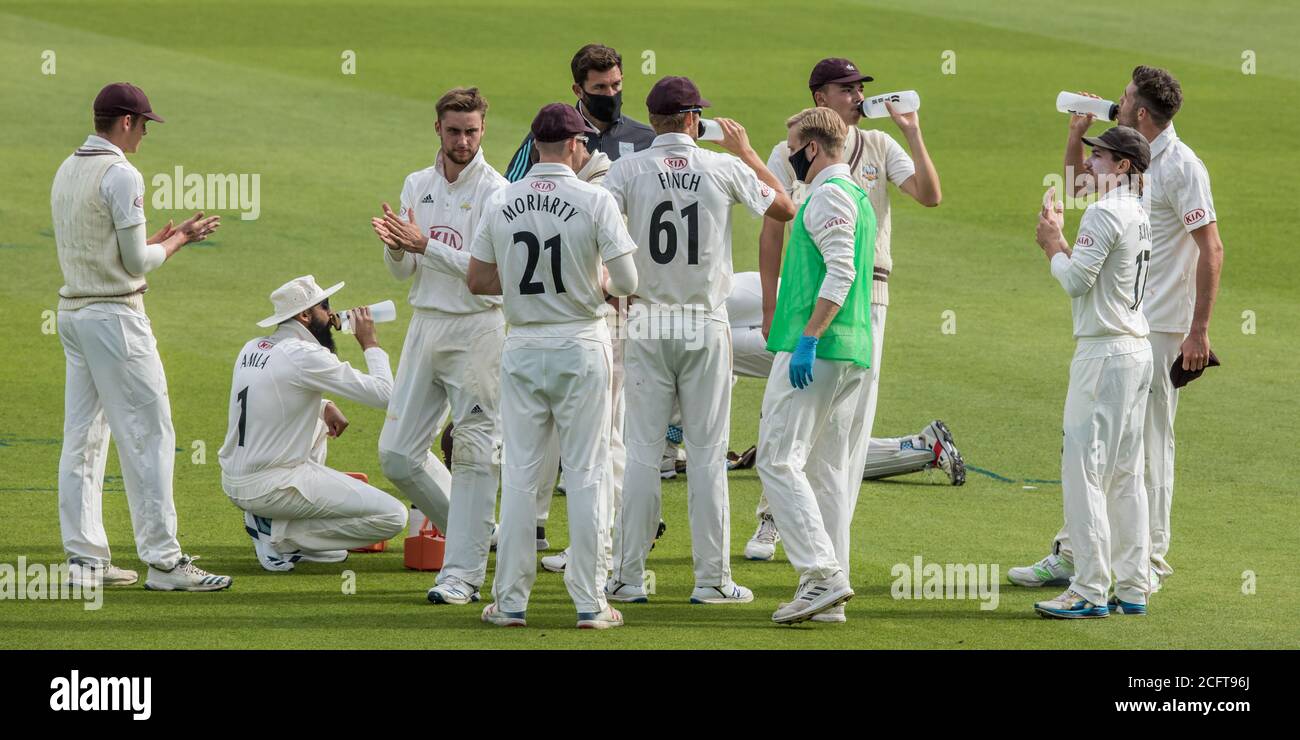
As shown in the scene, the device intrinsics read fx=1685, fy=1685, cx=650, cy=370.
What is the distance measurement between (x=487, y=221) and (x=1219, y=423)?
24.2 ft

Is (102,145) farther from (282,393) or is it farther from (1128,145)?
(1128,145)

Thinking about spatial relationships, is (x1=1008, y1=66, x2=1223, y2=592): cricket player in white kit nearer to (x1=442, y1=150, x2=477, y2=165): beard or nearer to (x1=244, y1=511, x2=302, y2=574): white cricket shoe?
(x1=442, y1=150, x2=477, y2=165): beard

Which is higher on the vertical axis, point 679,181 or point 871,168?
point 871,168

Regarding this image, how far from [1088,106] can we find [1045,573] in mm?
2569

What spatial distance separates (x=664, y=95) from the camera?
28.0 ft

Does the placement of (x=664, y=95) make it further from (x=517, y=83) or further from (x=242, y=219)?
(x=517, y=83)

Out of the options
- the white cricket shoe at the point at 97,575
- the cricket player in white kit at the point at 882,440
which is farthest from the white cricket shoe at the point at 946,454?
the white cricket shoe at the point at 97,575

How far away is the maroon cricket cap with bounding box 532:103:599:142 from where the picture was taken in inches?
313

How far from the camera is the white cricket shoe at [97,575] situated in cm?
884

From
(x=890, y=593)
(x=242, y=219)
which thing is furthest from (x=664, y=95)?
(x=242, y=219)

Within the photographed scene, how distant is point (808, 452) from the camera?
831cm

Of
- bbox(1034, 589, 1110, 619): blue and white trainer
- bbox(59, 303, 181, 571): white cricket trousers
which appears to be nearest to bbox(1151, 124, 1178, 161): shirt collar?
bbox(1034, 589, 1110, 619): blue and white trainer

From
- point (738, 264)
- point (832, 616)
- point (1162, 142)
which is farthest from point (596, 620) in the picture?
point (738, 264)

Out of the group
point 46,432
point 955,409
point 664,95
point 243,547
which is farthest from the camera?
point 955,409
